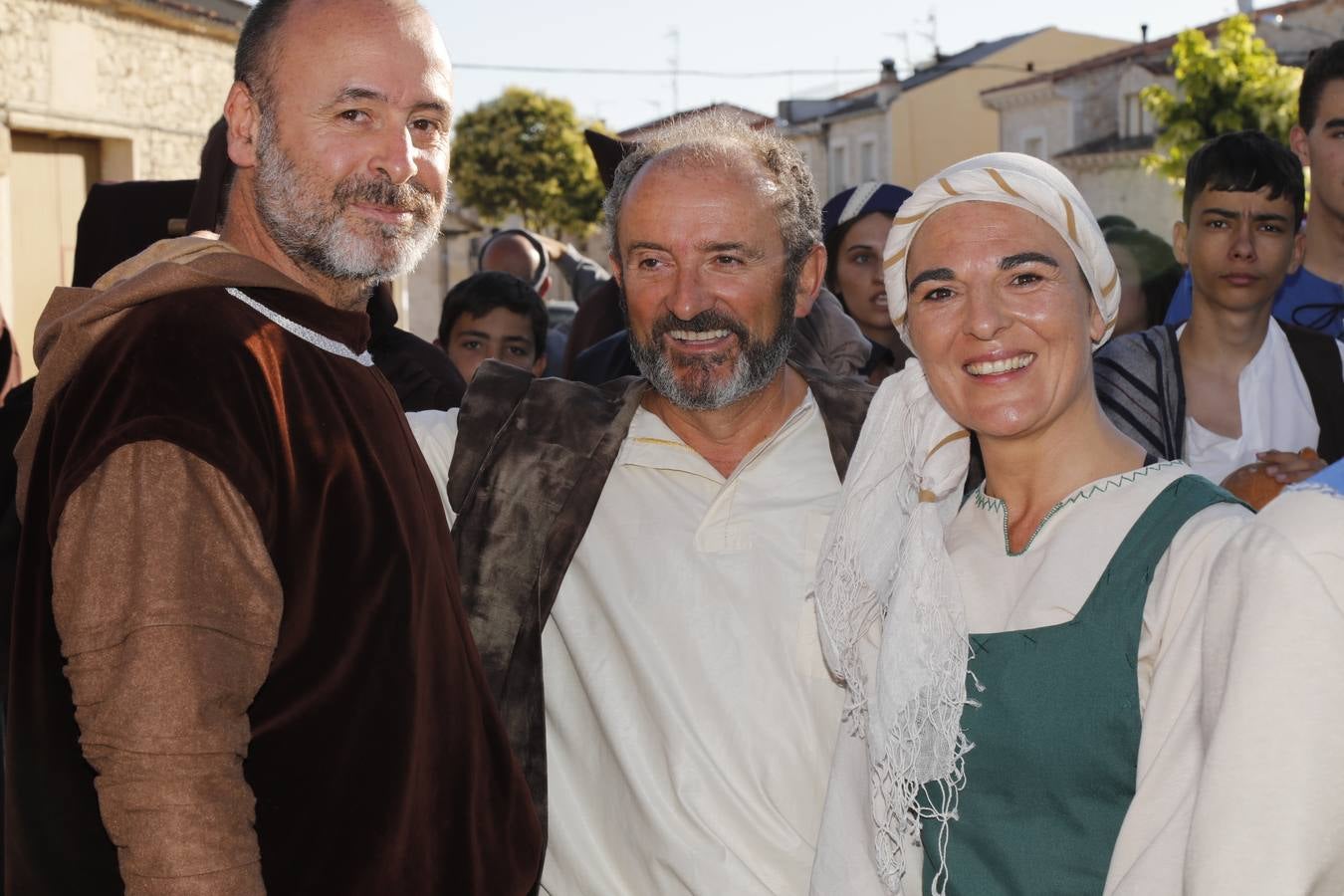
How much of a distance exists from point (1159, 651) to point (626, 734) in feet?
3.44

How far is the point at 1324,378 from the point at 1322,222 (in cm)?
94

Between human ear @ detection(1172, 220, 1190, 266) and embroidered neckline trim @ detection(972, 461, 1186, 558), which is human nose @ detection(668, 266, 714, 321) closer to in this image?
→ embroidered neckline trim @ detection(972, 461, 1186, 558)

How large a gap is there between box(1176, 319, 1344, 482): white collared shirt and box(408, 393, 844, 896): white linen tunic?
125cm

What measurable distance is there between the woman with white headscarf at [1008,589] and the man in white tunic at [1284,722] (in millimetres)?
136

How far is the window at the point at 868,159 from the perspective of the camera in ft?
124

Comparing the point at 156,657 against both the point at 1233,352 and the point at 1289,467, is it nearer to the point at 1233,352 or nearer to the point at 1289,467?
the point at 1289,467

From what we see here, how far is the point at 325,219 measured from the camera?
2279 mm

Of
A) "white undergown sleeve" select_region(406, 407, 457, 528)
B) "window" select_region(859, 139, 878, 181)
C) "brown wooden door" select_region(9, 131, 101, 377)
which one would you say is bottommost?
"white undergown sleeve" select_region(406, 407, 457, 528)

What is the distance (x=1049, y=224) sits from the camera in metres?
2.34

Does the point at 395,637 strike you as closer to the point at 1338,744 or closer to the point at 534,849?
the point at 534,849

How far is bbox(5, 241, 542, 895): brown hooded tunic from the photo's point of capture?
1.78 meters

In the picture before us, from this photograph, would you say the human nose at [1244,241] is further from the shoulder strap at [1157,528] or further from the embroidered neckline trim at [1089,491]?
the shoulder strap at [1157,528]

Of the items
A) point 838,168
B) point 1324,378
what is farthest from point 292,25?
point 838,168

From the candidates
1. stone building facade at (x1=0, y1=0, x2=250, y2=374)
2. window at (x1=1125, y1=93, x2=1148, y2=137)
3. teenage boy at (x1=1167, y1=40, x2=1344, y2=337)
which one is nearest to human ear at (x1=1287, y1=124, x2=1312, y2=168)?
teenage boy at (x1=1167, y1=40, x2=1344, y2=337)
